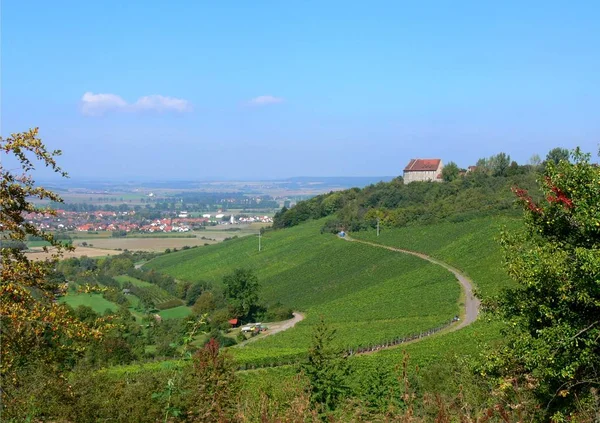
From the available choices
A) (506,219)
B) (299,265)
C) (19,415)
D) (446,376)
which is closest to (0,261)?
(19,415)

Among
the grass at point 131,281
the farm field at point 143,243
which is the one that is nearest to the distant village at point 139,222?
the farm field at point 143,243

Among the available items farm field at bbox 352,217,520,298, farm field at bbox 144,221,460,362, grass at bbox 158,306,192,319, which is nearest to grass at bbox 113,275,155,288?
farm field at bbox 144,221,460,362

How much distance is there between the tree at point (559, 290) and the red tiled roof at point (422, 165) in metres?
92.0

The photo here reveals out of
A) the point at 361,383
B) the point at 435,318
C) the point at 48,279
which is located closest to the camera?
the point at 48,279

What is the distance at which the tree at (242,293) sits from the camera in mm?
51281

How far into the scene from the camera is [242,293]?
51.7m

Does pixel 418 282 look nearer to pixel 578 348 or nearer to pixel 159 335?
pixel 159 335

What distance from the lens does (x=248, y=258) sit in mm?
77188

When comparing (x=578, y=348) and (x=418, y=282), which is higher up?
(x=578, y=348)

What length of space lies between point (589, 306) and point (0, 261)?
9.34 m

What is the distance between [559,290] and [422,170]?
93.9m

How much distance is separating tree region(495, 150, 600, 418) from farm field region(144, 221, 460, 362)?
2176cm

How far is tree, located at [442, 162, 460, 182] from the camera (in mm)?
87688

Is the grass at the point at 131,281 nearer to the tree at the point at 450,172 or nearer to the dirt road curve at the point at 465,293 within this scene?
the dirt road curve at the point at 465,293
